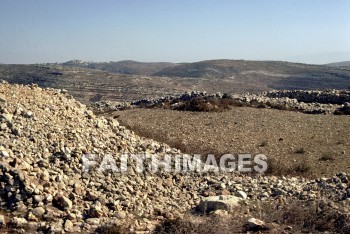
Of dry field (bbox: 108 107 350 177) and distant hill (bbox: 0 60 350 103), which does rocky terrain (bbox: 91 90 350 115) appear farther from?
distant hill (bbox: 0 60 350 103)

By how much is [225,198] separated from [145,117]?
1102cm

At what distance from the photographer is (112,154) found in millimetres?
8188

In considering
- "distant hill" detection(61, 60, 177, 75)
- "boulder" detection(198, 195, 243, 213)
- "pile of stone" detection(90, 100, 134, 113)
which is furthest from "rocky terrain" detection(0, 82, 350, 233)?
"distant hill" detection(61, 60, 177, 75)

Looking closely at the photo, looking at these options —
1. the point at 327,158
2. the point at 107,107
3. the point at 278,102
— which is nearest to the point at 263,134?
the point at 327,158

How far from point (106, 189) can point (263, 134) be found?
8.26 m

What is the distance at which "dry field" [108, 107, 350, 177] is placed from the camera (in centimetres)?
1045

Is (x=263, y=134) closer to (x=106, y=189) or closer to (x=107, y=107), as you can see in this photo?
(x=106, y=189)

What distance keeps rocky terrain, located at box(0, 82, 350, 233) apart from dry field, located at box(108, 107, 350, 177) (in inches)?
71.5

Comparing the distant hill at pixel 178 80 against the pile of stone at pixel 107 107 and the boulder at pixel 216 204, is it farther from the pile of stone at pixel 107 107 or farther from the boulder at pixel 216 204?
the boulder at pixel 216 204

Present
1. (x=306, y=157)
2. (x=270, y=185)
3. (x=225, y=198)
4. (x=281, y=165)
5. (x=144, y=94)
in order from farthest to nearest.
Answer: (x=144, y=94)
(x=306, y=157)
(x=281, y=165)
(x=270, y=185)
(x=225, y=198)

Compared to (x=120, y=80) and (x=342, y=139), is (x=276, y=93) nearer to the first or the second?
(x=342, y=139)

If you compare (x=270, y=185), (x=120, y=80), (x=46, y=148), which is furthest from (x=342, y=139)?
(x=120, y=80)

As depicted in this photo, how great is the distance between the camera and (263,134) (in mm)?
13719

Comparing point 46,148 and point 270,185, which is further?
point 270,185
